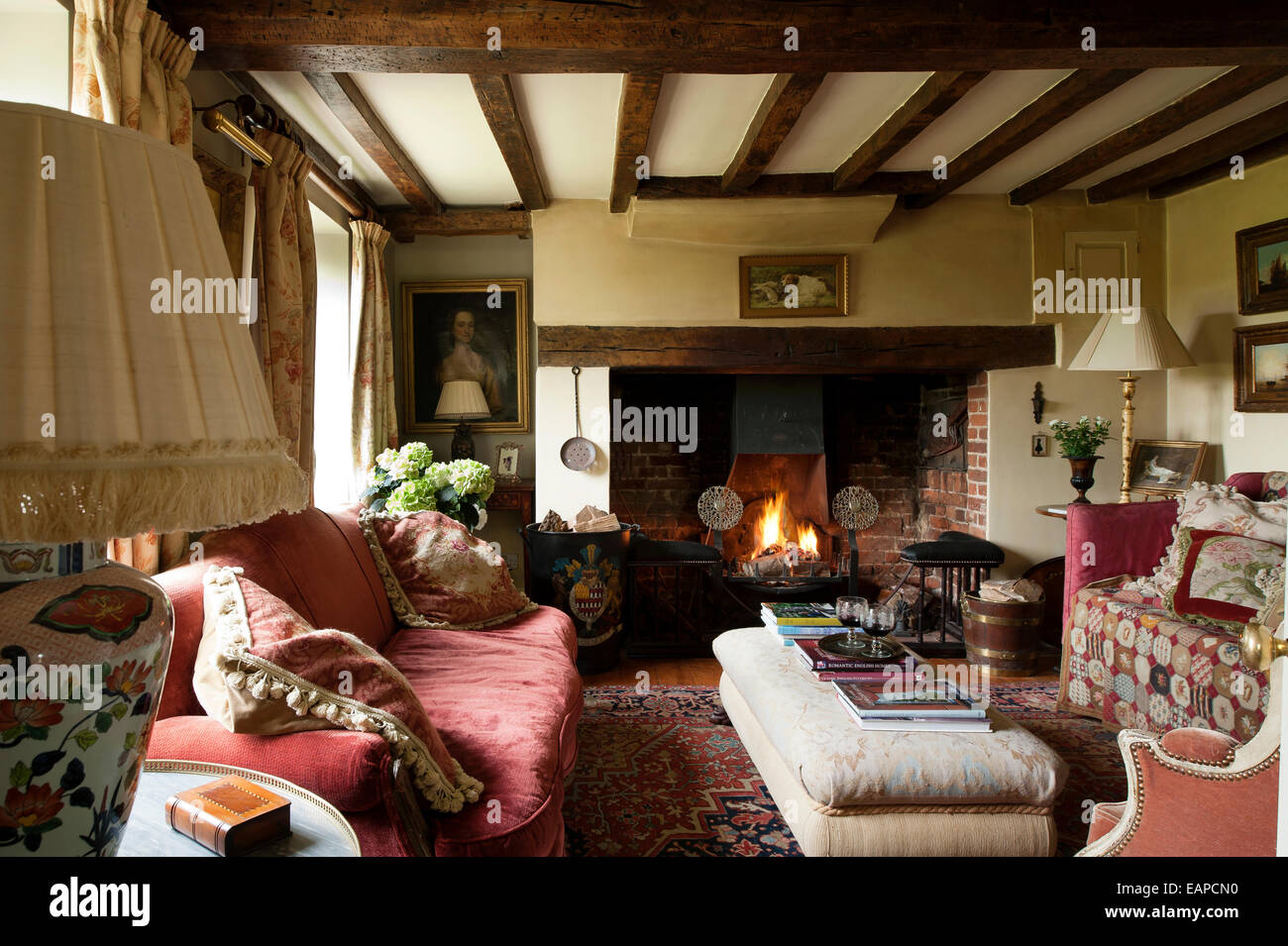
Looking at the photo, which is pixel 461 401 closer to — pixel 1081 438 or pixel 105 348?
pixel 1081 438

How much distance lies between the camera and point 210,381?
2.42 feet

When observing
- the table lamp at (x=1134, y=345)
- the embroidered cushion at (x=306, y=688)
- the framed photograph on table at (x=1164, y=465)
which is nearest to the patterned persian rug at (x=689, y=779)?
the embroidered cushion at (x=306, y=688)

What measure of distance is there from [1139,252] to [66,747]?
16.4 ft

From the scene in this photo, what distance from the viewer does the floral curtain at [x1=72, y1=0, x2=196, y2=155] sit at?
6.23ft

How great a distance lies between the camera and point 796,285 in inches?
169

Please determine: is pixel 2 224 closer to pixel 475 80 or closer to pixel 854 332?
pixel 475 80

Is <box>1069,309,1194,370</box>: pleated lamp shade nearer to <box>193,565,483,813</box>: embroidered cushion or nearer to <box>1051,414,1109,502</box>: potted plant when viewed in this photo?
<box>1051,414,1109,502</box>: potted plant

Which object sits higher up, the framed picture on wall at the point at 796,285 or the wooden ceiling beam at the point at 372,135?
the wooden ceiling beam at the point at 372,135

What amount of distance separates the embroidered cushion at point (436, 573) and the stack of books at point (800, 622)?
1001 millimetres

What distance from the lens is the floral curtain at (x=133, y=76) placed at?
190cm

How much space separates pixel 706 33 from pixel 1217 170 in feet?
9.76

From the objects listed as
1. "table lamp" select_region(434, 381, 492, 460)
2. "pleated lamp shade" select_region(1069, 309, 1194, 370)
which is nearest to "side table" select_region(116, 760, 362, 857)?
"table lamp" select_region(434, 381, 492, 460)

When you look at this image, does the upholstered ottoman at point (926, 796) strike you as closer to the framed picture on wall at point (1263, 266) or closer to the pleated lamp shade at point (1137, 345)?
the pleated lamp shade at point (1137, 345)

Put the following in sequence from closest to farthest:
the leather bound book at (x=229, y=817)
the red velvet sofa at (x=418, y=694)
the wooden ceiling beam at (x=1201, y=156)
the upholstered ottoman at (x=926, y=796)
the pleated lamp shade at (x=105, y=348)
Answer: the pleated lamp shade at (x=105, y=348) < the leather bound book at (x=229, y=817) < the red velvet sofa at (x=418, y=694) < the upholstered ottoman at (x=926, y=796) < the wooden ceiling beam at (x=1201, y=156)
